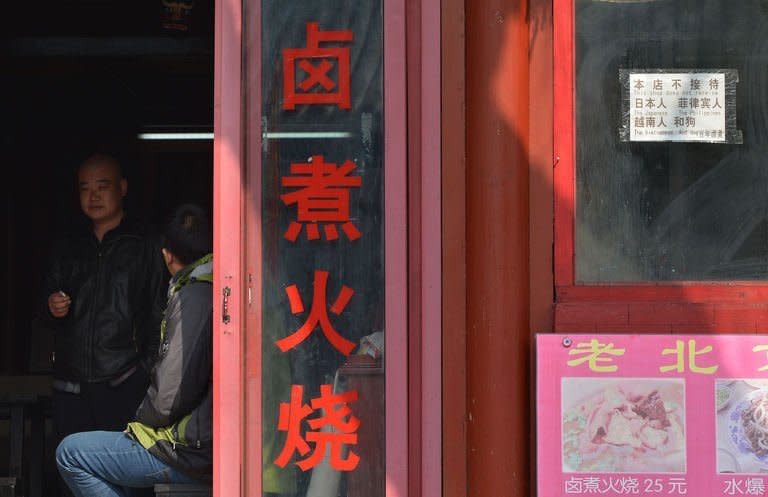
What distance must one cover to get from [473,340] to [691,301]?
785 mm

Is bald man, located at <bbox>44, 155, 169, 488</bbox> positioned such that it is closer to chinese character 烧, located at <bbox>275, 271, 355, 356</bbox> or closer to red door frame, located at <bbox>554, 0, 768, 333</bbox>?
chinese character 烧, located at <bbox>275, 271, 355, 356</bbox>

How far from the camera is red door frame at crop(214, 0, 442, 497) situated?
12.2ft

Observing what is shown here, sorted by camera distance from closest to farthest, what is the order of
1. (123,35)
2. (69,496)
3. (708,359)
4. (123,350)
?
1. (708,359)
2. (123,350)
3. (69,496)
4. (123,35)

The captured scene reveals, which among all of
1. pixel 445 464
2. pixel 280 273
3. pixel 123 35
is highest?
pixel 123 35

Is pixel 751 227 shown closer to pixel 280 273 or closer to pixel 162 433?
pixel 280 273

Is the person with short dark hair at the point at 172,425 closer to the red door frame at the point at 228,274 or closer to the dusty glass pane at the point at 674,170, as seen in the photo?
the red door frame at the point at 228,274

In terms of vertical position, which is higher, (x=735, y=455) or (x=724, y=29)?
(x=724, y=29)

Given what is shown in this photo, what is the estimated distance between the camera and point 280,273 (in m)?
3.75

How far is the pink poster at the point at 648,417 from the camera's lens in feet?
11.8

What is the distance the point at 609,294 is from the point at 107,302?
2601mm

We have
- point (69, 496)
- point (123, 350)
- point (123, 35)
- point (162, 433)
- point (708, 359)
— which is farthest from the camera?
point (123, 35)

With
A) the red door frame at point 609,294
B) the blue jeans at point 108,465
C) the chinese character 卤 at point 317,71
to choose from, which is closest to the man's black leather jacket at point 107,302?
the blue jeans at point 108,465

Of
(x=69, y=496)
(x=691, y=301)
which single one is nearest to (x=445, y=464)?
(x=691, y=301)

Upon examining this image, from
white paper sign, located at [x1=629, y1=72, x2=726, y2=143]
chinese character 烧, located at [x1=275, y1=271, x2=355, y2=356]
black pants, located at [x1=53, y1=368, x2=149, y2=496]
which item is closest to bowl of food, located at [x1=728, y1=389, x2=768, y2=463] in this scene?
white paper sign, located at [x1=629, y1=72, x2=726, y2=143]
